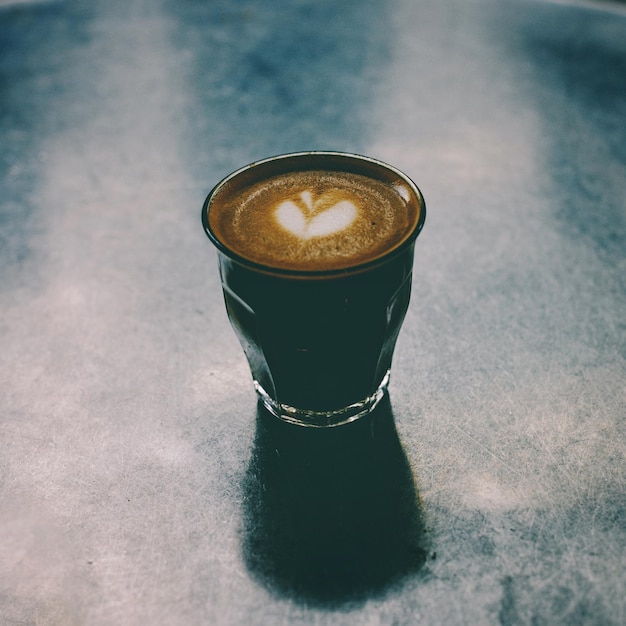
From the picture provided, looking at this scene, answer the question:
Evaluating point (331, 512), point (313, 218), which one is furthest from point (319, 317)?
point (331, 512)

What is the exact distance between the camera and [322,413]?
3.12ft

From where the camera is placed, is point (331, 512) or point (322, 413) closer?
point (331, 512)

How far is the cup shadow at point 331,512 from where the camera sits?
0.76m

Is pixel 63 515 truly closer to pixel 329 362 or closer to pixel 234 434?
pixel 234 434

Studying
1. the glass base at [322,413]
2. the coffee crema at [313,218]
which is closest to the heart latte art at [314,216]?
the coffee crema at [313,218]

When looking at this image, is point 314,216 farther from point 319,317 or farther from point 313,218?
point 319,317

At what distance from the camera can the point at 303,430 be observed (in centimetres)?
96

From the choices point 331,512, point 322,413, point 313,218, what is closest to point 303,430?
point 322,413

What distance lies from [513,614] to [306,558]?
0.86 ft

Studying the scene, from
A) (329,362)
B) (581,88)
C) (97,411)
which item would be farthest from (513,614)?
(581,88)

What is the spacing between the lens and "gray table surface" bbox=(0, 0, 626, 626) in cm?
77

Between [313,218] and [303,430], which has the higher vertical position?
[313,218]

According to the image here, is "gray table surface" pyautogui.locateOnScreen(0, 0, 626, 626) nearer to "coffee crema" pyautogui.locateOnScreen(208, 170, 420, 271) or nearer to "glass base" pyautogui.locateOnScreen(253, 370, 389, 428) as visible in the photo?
"glass base" pyautogui.locateOnScreen(253, 370, 389, 428)

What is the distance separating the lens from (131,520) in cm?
84
